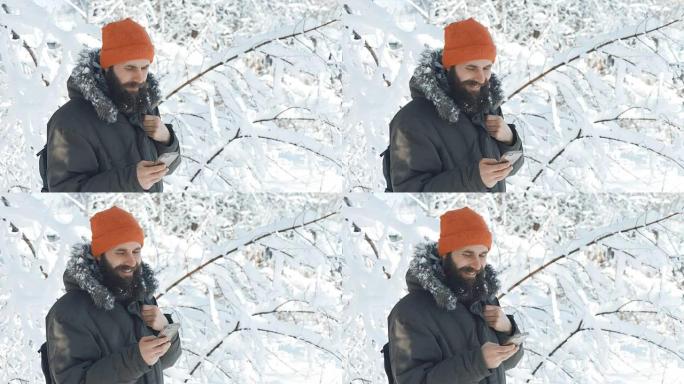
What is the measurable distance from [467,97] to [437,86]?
11 cm

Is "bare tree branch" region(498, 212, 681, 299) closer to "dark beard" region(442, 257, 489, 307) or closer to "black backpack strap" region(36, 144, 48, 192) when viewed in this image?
"dark beard" region(442, 257, 489, 307)

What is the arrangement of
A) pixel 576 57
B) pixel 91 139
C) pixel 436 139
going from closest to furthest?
pixel 91 139, pixel 436 139, pixel 576 57

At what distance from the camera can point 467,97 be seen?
4602mm

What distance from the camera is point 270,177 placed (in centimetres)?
511

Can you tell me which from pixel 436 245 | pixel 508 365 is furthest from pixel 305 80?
pixel 508 365

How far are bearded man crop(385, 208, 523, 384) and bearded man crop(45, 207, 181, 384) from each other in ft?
2.51

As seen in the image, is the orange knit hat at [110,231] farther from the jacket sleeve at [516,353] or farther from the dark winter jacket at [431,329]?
the jacket sleeve at [516,353]

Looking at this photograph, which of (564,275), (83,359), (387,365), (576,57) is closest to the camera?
(83,359)

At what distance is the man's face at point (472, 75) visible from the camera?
4609mm

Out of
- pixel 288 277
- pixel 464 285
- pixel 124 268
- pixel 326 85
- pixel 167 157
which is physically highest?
pixel 326 85

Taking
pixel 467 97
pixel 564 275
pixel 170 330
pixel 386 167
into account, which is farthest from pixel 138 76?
pixel 564 275

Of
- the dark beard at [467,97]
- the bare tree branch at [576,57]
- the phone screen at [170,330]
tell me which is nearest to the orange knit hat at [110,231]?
the phone screen at [170,330]

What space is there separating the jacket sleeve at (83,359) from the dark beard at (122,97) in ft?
2.31

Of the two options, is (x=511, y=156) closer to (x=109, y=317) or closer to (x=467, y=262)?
(x=467, y=262)
